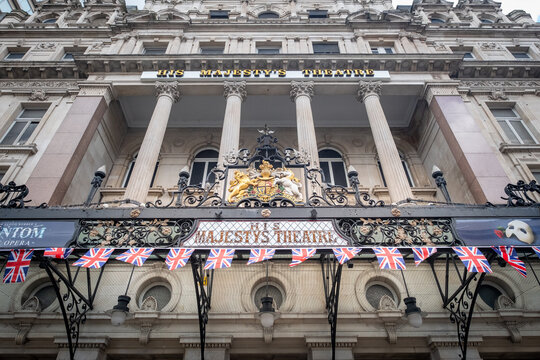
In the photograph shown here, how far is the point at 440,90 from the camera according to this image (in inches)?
615

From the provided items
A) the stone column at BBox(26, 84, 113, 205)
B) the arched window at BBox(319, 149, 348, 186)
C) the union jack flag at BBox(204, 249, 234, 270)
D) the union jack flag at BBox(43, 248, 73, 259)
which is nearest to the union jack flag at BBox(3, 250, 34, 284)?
the union jack flag at BBox(43, 248, 73, 259)

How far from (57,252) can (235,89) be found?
1112 centimetres

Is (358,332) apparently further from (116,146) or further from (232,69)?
(116,146)

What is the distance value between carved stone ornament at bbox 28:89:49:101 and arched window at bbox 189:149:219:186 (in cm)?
832

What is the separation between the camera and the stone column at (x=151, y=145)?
37.5 feet

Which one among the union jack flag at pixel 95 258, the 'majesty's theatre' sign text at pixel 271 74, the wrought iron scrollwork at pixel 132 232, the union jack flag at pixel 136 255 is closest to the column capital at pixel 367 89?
the 'majesty's theatre' sign text at pixel 271 74

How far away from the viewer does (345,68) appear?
16.2m

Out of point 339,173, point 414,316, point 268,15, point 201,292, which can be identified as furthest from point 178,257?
point 268,15

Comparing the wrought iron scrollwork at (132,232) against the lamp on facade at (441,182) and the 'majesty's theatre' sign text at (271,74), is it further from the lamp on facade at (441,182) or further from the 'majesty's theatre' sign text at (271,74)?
the 'majesty's theatre' sign text at (271,74)

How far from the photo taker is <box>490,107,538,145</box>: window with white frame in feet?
48.4

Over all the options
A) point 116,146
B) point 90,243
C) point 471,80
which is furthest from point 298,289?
point 471,80

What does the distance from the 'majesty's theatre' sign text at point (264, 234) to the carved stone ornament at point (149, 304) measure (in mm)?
3515

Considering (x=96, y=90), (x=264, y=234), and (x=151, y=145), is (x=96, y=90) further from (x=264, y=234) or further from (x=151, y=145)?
(x=264, y=234)

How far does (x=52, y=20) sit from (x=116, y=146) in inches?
527
